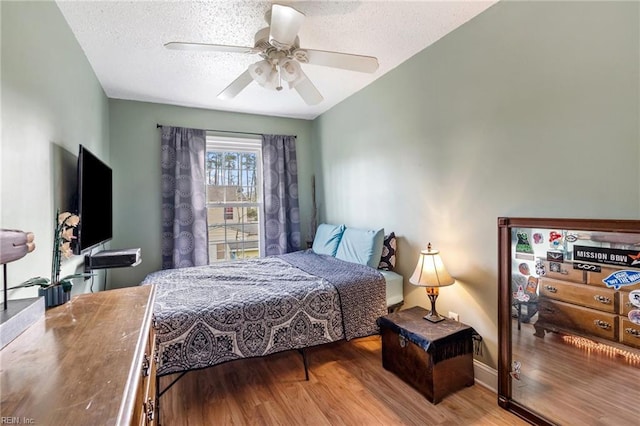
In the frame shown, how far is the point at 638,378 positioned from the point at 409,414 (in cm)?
113

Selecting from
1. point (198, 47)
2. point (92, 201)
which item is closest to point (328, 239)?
point (92, 201)

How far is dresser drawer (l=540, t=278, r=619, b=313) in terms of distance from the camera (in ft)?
4.89

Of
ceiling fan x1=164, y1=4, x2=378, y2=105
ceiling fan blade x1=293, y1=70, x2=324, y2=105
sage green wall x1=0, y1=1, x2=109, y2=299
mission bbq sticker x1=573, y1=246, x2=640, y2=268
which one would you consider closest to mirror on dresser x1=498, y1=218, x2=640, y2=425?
mission bbq sticker x1=573, y1=246, x2=640, y2=268

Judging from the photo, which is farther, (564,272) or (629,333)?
(564,272)

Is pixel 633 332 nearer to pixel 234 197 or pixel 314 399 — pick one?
pixel 314 399

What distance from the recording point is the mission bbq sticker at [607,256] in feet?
4.61

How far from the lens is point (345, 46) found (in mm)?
2355

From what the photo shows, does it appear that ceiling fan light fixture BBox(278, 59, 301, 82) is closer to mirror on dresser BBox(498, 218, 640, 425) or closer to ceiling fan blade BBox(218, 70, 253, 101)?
ceiling fan blade BBox(218, 70, 253, 101)

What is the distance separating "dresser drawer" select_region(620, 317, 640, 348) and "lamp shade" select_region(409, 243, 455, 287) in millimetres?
870

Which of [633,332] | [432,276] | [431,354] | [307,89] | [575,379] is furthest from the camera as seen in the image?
[307,89]

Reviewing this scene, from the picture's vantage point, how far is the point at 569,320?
1654 millimetres

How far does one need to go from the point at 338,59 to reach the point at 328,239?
2.10 metres

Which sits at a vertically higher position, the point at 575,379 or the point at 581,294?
the point at 581,294

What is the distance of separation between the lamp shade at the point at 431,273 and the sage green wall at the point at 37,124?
7.19 feet
